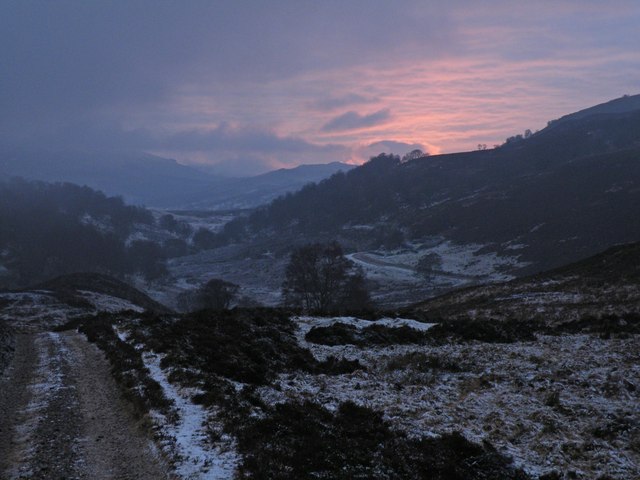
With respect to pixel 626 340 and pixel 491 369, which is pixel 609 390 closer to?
pixel 491 369

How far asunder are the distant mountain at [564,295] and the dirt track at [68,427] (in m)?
30.0

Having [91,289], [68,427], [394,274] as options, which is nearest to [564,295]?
[68,427]

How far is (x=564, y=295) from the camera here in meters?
40.7

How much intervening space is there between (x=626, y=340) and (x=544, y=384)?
9066 mm

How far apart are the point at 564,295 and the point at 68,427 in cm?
4090

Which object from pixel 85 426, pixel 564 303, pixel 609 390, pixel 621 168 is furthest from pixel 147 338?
pixel 621 168

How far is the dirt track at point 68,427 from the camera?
10.7m

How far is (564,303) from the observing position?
1502 inches

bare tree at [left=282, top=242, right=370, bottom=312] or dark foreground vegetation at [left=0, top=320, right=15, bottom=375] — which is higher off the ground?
dark foreground vegetation at [left=0, top=320, right=15, bottom=375]

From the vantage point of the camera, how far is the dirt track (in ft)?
35.0

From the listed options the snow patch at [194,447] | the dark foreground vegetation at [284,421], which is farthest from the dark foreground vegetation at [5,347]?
the snow patch at [194,447]

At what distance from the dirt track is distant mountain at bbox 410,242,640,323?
1180 inches

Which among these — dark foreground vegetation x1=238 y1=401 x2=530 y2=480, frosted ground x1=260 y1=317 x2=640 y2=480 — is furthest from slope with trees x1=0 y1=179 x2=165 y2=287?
dark foreground vegetation x1=238 y1=401 x2=530 y2=480

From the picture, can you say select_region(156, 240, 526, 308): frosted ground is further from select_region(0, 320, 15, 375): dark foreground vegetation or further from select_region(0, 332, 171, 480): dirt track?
select_region(0, 332, 171, 480): dirt track
